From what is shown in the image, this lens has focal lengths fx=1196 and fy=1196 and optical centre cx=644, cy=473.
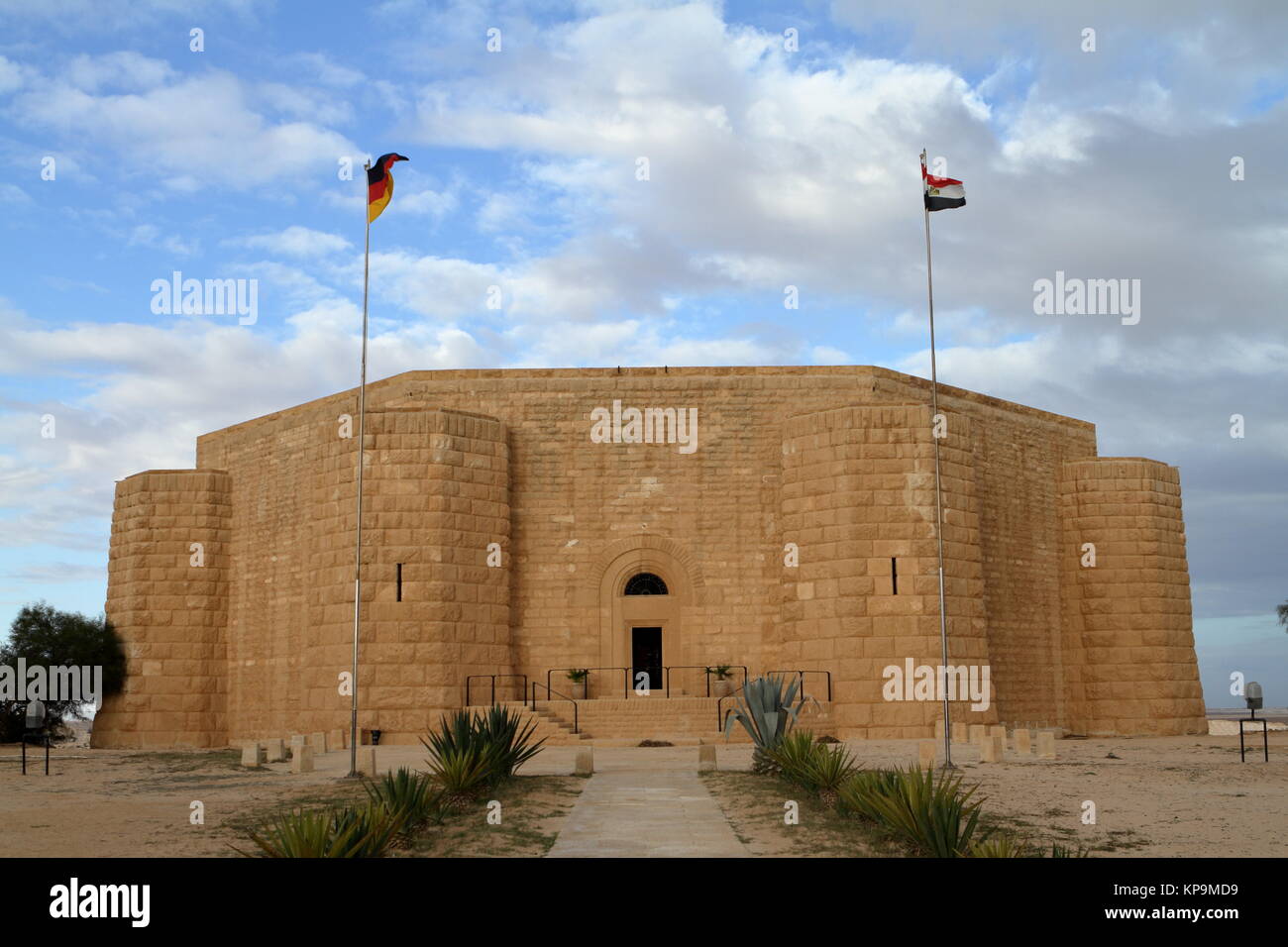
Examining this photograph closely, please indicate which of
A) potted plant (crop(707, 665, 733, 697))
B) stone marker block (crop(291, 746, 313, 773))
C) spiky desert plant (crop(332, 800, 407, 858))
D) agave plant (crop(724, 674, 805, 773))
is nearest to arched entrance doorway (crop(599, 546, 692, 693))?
potted plant (crop(707, 665, 733, 697))

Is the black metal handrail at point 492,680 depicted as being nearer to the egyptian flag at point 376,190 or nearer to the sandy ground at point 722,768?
the sandy ground at point 722,768

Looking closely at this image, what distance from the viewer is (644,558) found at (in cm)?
2686

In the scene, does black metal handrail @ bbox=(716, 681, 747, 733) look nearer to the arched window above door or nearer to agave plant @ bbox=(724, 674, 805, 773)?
the arched window above door

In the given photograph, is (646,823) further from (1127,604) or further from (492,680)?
→ (1127,604)

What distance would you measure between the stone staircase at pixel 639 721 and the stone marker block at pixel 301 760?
576cm

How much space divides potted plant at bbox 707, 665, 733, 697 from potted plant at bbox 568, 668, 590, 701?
107 inches

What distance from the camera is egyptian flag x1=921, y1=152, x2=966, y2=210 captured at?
19.6m

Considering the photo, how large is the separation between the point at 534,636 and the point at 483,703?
2.46 m

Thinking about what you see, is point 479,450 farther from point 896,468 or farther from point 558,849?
point 558,849

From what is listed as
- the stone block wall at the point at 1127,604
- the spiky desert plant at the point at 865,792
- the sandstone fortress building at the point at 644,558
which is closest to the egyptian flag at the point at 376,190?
the sandstone fortress building at the point at 644,558
